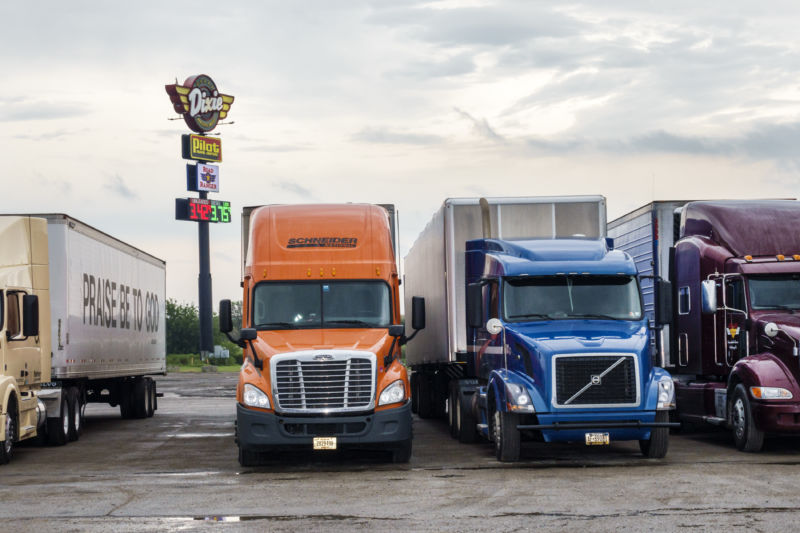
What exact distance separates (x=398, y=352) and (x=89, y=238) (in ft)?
31.6

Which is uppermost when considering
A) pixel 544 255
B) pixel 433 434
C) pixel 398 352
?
pixel 544 255

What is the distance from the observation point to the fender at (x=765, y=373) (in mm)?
17312

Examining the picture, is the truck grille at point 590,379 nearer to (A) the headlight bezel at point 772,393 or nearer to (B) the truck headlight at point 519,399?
(B) the truck headlight at point 519,399

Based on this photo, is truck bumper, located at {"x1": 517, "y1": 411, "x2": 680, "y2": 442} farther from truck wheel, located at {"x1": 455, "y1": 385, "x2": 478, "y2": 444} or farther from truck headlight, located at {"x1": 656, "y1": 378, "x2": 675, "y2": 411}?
truck wheel, located at {"x1": 455, "y1": 385, "x2": 478, "y2": 444}

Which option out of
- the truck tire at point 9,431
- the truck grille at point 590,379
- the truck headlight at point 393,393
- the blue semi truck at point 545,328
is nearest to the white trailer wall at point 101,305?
the truck tire at point 9,431

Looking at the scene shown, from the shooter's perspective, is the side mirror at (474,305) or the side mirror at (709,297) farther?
the side mirror at (709,297)

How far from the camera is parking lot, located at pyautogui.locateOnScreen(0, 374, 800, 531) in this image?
1157cm

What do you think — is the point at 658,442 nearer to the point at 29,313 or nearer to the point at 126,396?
the point at 29,313

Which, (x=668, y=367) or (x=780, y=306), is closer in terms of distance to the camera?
(x=780, y=306)

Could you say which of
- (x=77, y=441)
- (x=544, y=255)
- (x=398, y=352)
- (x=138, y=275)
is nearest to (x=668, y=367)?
(x=544, y=255)

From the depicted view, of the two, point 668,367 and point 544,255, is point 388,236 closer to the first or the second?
point 544,255

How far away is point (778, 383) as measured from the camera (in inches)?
683

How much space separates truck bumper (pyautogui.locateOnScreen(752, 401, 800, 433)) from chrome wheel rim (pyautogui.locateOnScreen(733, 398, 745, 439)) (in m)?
0.83

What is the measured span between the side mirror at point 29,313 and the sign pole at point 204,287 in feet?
249
